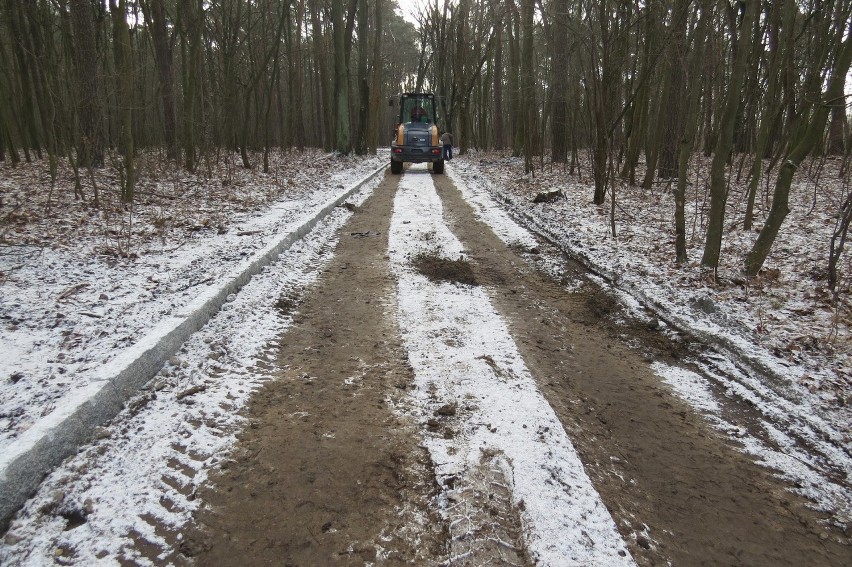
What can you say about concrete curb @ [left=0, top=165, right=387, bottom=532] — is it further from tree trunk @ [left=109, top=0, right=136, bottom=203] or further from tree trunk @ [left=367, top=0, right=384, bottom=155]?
tree trunk @ [left=367, top=0, right=384, bottom=155]

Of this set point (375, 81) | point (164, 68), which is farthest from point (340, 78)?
point (164, 68)

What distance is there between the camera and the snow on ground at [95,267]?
292 centimetres

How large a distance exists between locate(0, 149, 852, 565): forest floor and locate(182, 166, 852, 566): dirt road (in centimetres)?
1

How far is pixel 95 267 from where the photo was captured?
5.04 metres

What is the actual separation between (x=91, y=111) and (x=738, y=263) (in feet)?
37.8

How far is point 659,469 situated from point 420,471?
126 centimetres

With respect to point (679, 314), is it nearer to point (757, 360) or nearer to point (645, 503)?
point (757, 360)

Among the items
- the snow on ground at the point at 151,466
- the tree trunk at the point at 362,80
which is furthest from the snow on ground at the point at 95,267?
the tree trunk at the point at 362,80

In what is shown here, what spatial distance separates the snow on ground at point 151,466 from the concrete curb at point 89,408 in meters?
0.06

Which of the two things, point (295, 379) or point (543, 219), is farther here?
point (543, 219)

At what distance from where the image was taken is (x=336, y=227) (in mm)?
8117

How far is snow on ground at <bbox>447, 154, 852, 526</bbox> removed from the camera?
2.66m

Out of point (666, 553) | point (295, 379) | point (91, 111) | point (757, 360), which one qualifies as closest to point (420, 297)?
point (295, 379)

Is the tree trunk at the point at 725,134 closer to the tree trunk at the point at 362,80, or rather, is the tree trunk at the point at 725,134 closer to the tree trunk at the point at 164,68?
the tree trunk at the point at 164,68
